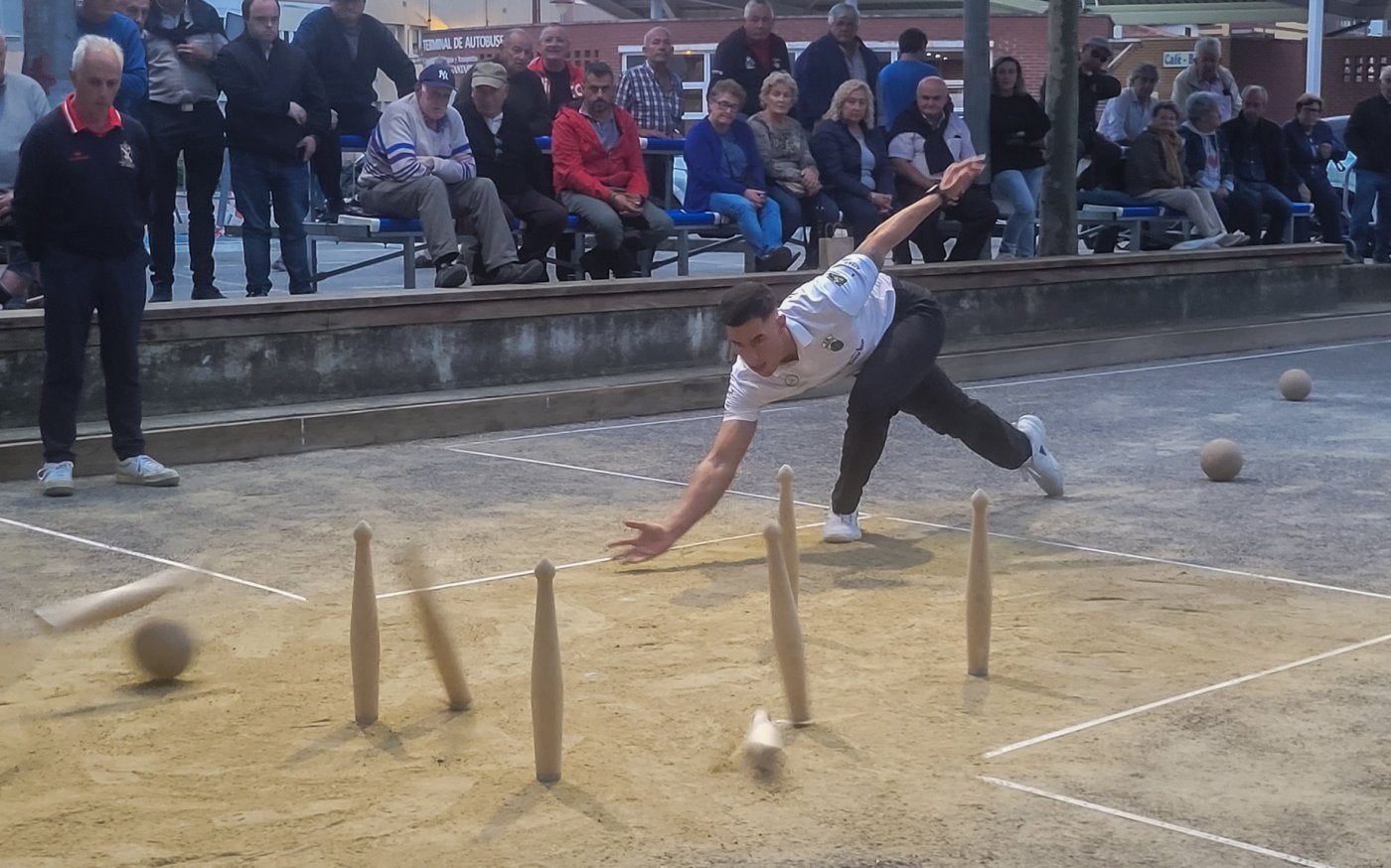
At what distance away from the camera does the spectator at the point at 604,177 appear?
13266mm

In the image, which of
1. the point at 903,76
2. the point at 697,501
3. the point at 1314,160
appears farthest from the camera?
the point at 1314,160

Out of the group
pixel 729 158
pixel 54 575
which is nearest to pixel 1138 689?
pixel 54 575

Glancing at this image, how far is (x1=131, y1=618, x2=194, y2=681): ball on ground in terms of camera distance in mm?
5809

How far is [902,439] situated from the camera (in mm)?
11383

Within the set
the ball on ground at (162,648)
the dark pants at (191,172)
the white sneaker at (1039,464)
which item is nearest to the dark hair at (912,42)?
the dark pants at (191,172)

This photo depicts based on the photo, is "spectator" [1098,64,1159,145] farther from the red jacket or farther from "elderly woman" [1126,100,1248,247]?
the red jacket

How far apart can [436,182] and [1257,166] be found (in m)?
10.7

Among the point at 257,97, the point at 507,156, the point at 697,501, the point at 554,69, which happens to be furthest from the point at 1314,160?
the point at 697,501

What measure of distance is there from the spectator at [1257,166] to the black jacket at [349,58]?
9677 millimetres

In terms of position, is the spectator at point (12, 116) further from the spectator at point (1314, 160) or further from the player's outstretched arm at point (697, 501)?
the spectator at point (1314, 160)

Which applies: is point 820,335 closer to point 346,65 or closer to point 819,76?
point 346,65

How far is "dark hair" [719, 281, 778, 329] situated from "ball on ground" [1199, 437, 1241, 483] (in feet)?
11.6

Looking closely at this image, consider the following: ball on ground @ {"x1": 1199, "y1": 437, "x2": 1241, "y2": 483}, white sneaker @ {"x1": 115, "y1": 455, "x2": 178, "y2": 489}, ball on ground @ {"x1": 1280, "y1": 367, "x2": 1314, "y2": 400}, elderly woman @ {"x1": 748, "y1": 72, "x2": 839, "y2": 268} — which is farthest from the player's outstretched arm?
elderly woman @ {"x1": 748, "y1": 72, "x2": 839, "y2": 268}

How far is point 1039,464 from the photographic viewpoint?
914 cm
